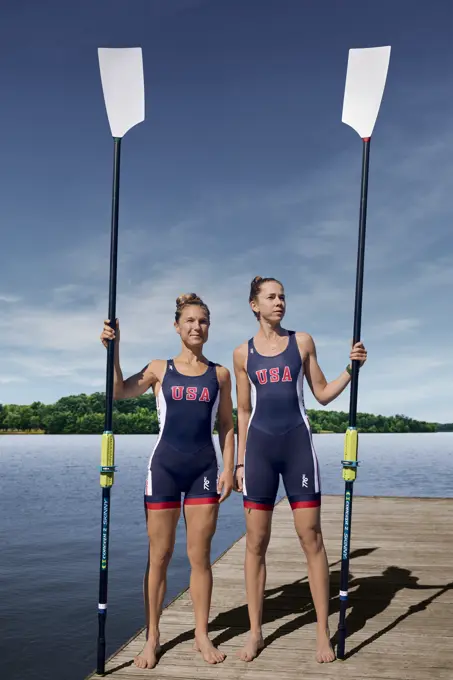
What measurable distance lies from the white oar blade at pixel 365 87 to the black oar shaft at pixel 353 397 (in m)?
0.17

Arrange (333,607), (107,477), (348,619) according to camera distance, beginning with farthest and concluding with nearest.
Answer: (333,607), (348,619), (107,477)

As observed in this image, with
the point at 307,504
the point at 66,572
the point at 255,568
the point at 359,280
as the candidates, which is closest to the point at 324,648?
the point at 255,568

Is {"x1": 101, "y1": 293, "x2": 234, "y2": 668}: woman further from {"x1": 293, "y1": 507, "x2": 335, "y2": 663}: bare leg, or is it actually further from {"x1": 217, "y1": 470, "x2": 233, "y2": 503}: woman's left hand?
{"x1": 293, "y1": 507, "x2": 335, "y2": 663}: bare leg

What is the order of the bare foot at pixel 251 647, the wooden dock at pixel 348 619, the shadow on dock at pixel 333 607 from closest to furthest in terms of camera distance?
the wooden dock at pixel 348 619
the bare foot at pixel 251 647
the shadow on dock at pixel 333 607

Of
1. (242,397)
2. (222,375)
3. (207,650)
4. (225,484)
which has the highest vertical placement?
(222,375)

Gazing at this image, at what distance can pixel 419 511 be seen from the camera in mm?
10031

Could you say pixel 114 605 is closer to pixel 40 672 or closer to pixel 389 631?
pixel 40 672

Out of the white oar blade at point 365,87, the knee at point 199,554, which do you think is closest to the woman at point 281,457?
the knee at point 199,554

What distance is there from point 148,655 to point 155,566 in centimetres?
50

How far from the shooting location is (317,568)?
4.17m

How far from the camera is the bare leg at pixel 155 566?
4.08 metres

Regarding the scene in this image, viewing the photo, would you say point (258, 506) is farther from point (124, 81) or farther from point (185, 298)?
point (124, 81)

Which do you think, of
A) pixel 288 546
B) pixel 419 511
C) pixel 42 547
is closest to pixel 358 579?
pixel 288 546

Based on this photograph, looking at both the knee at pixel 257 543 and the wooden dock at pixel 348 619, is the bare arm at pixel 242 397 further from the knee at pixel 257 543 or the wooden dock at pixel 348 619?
the wooden dock at pixel 348 619
